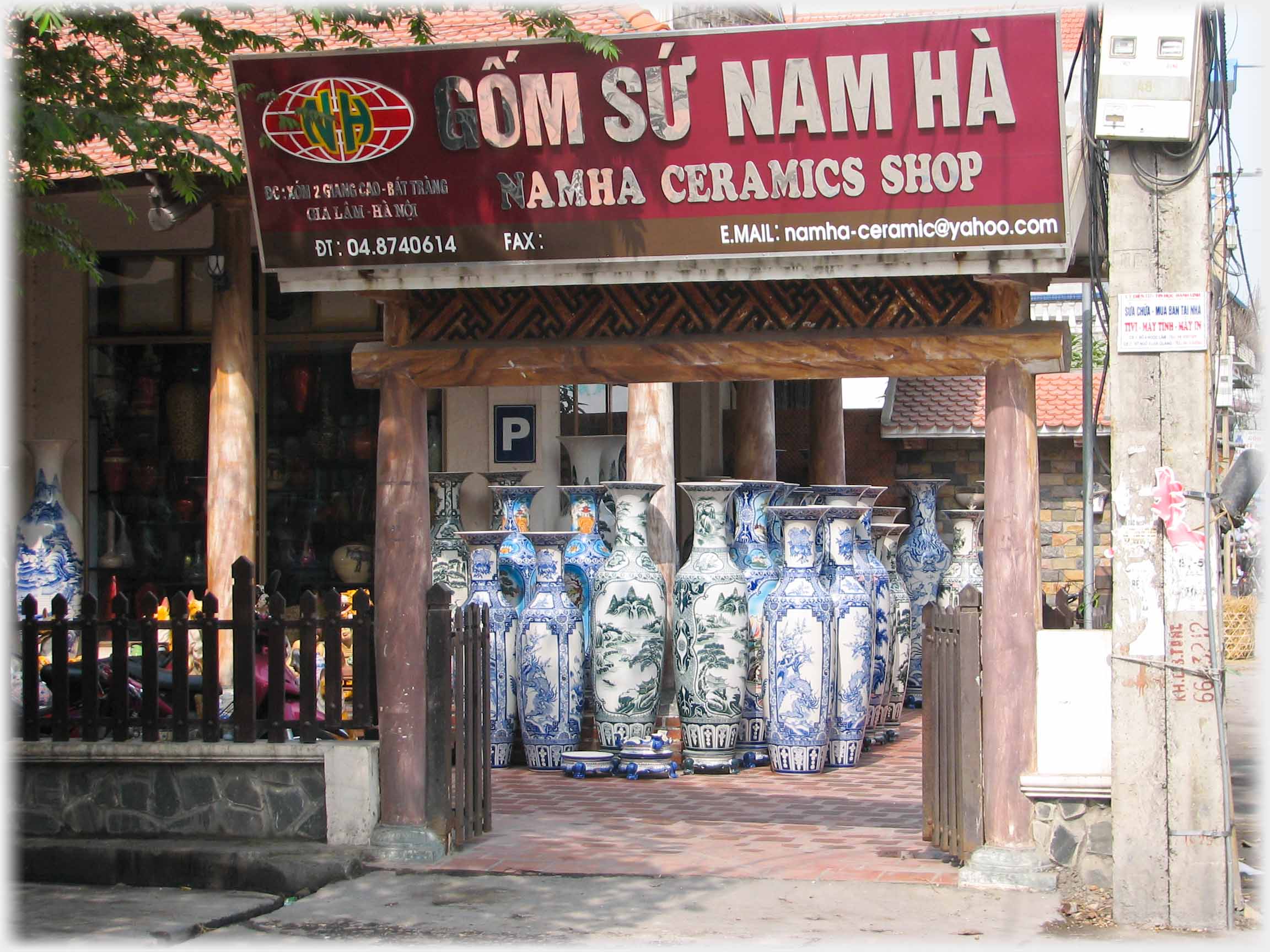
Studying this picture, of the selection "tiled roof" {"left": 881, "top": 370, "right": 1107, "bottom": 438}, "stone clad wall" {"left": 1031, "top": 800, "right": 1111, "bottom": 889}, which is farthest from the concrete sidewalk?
"tiled roof" {"left": 881, "top": 370, "right": 1107, "bottom": 438}

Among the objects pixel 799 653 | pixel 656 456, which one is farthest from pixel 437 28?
pixel 799 653

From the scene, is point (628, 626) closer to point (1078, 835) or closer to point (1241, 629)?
point (1078, 835)

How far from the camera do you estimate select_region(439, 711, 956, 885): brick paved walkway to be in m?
6.55

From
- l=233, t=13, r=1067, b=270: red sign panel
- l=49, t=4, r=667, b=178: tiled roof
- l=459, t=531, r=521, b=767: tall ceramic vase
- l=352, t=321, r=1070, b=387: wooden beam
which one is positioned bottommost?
l=459, t=531, r=521, b=767: tall ceramic vase

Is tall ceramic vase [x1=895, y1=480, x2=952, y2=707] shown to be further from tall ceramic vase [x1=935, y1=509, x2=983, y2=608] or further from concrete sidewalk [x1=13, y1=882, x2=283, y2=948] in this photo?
concrete sidewalk [x1=13, y1=882, x2=283, y2=948]

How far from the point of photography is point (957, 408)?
1819cm

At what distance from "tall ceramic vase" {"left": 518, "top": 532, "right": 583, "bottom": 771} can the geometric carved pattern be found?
8.75 feet

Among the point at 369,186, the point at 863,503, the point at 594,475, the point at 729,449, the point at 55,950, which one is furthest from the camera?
the point at 729,449

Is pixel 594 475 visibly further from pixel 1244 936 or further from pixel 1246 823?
pixel 1244 936

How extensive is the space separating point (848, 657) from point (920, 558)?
145 inches

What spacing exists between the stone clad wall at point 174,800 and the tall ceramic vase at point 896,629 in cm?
508

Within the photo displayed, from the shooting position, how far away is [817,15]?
13539 mm

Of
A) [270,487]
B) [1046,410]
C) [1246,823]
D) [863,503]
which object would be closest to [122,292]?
[270,487]

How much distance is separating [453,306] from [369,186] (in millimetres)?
663
